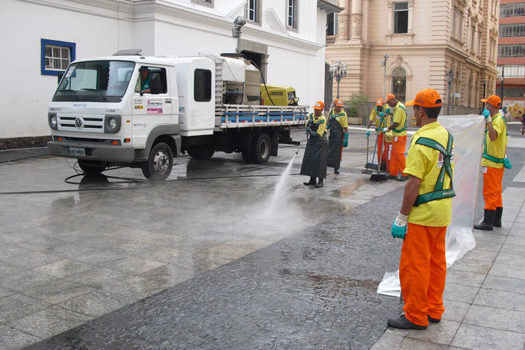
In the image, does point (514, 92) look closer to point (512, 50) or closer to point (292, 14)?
point (512, 50)

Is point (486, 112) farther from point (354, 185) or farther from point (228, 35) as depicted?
point (228, 35)

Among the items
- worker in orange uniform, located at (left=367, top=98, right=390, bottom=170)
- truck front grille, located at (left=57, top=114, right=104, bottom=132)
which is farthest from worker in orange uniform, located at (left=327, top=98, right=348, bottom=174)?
truck front grille, located at (left=57, top=114, right=104, bottom=132)

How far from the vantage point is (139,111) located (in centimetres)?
1118

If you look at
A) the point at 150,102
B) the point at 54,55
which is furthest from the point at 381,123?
the point at 54,55

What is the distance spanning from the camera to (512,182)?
13.3m

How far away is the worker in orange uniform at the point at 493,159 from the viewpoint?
25.3ft

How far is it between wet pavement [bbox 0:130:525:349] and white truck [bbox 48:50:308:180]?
80 centimetres

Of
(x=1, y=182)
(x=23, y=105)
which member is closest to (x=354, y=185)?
(x=1, y=182)

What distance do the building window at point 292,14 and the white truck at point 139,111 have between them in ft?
56.7

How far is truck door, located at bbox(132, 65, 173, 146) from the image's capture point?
11148 mm

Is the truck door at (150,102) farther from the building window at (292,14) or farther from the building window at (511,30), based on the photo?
the building window at (511,30)

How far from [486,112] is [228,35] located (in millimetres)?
18741

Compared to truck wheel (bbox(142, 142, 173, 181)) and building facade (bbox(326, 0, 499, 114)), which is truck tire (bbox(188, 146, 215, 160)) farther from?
building facade (bbox(326, 0, 499, 114))

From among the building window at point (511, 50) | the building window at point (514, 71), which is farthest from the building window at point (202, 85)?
the building window at point (511, 50)
